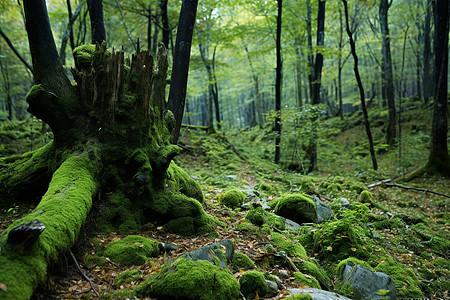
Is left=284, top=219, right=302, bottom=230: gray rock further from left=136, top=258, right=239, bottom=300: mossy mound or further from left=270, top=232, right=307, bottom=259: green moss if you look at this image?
left=136, top=258, right=239, bottom=300: mossy mound

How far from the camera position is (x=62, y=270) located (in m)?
2.66

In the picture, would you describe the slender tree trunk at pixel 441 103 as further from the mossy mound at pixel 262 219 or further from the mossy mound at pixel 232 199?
the mossy mound at pixel 232 199

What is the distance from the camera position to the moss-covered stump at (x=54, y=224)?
197 cm

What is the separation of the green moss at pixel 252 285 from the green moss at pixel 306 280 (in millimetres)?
775

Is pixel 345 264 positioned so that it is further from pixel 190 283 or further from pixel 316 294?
pixel 190 283

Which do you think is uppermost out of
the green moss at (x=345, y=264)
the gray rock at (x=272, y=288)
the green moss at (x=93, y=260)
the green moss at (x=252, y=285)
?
the green moss at (x=93, y=260)

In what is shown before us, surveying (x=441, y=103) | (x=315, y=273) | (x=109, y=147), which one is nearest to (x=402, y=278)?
(x=315, y=273)

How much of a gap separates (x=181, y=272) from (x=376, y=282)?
9.14ft

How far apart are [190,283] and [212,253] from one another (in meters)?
0.66

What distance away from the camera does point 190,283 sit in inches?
100

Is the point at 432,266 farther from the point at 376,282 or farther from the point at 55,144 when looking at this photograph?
the point at 55,144

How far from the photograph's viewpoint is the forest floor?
286 cm

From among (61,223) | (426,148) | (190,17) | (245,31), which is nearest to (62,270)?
(61,223)

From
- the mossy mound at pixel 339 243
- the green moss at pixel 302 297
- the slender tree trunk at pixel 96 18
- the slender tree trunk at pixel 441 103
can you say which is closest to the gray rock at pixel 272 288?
the green moss at pixel 302 297
